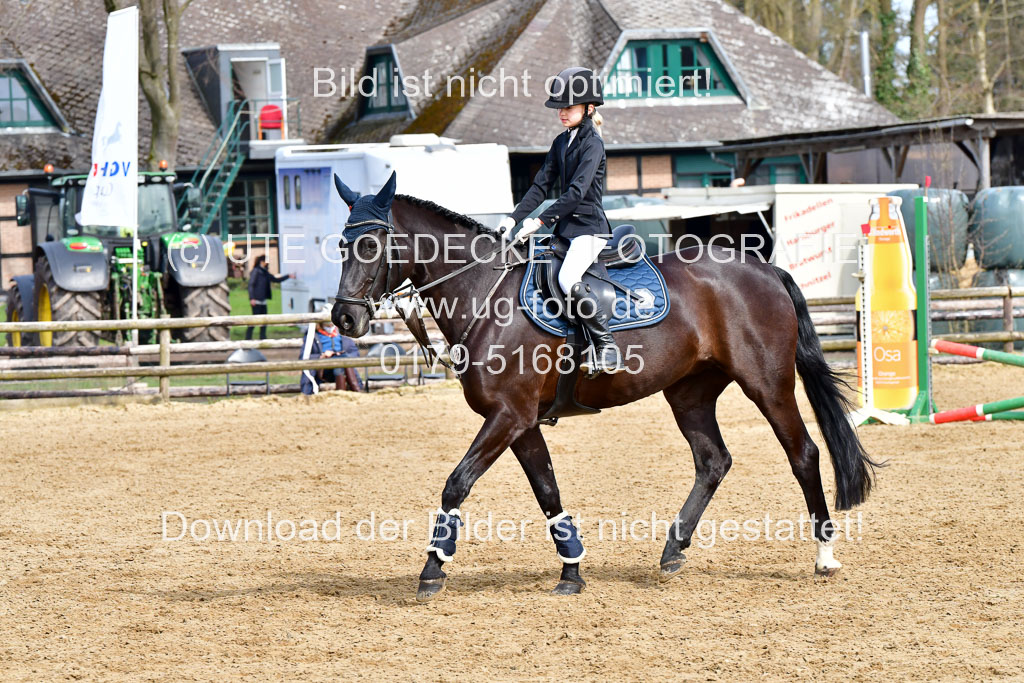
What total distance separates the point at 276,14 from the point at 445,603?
30.5 metres

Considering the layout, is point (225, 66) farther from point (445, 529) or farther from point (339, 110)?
point (445, 529)

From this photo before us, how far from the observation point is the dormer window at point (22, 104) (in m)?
29.7

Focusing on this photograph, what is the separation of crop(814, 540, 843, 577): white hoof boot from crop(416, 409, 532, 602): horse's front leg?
1731mm

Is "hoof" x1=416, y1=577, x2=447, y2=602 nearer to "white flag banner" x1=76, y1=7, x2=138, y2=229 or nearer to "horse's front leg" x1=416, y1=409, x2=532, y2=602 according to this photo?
"horse's front leg" x1=416, y1=409, x2=532, y2=602

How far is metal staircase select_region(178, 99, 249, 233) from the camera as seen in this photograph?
2959 cm

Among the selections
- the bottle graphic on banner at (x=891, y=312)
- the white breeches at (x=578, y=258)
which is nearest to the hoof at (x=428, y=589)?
the white breeches at (x=578, y=258)

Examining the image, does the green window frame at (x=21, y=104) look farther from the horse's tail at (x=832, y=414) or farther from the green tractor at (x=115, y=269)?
the horse's tail at (x=832, y=414)

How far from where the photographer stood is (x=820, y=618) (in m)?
5.43

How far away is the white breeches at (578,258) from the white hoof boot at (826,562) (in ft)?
6.26

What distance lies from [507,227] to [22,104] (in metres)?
27.4

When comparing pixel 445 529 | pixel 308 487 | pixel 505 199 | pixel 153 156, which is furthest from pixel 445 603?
pixel 153 156

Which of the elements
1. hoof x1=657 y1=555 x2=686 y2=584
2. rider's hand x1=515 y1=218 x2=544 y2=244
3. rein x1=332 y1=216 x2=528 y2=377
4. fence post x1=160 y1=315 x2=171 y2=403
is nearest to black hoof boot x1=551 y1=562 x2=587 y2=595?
hoof x1=657 y1=555 x2=686 y2=584

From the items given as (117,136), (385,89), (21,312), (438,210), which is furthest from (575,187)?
(385,89)

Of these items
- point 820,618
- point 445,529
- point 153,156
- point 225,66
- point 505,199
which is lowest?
point 820,618
